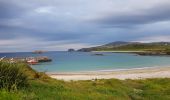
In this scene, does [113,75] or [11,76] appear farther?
[113,75]

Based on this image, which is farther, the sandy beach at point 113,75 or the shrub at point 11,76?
the sandy beach at point 113,75

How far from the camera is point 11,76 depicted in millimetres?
15500

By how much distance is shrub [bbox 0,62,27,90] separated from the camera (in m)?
15.0

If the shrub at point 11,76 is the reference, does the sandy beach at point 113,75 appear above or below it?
below

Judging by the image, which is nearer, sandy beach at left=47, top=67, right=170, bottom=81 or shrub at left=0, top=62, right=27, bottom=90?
shrub at left=0, top=62, right=27, bottom=90

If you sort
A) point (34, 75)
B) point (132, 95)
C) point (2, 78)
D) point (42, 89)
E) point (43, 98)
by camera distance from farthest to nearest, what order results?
point (34, 75), point (132, 95), point (42, 89), point (2, 78), point (43, 98)

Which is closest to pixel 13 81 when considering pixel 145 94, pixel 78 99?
pixel 78 99

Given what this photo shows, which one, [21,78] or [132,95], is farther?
[132,95]

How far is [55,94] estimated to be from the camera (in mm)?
15438

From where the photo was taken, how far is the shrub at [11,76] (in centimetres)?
1495

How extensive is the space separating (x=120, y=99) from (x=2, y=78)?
213 inches

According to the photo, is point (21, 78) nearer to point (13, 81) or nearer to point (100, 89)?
point (13, 81)

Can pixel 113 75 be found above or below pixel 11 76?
below

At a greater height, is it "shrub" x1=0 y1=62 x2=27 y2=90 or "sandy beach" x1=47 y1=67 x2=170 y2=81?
"shrub" x1=0 y1=62 x2=27 y2=90
